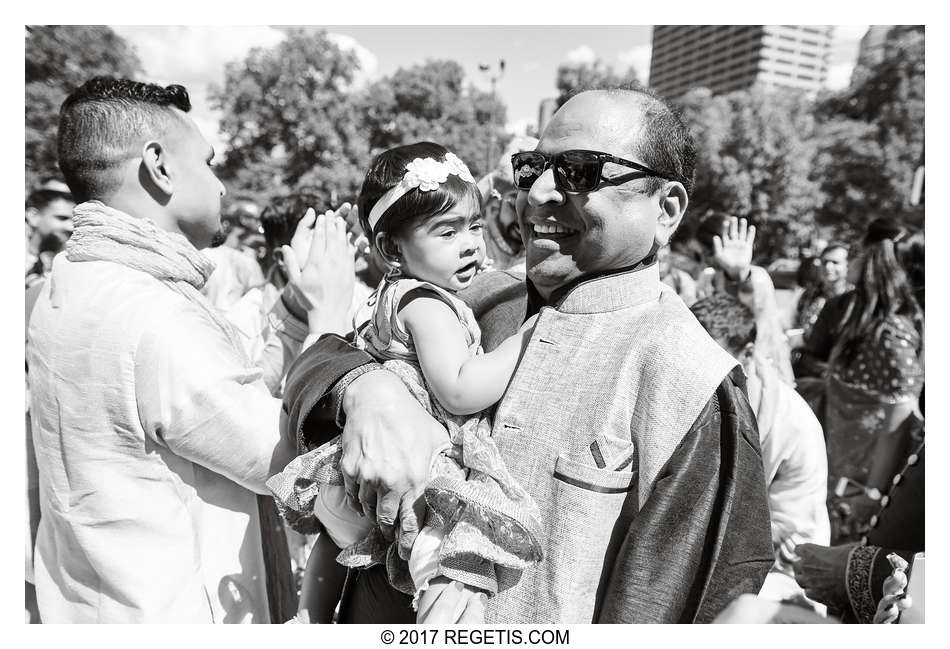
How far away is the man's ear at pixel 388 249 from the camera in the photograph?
2039 millimetres

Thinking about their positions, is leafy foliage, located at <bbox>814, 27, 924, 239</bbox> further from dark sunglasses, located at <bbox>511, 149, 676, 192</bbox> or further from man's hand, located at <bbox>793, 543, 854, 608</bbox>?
dark sunglasses, located at <bbox>511, 149, 676, 192</bbox>

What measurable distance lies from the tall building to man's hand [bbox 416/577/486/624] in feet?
136

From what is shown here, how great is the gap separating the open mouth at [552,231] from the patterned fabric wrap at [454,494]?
0.36 metres

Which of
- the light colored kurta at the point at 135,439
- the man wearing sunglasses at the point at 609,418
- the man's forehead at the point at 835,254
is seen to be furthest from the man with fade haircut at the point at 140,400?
the man's forehead at the point at 835,254

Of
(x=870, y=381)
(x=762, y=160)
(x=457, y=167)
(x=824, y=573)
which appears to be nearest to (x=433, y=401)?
(x=457, y=167)

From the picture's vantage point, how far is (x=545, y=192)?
1604mm

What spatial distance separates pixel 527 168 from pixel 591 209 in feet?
0.81

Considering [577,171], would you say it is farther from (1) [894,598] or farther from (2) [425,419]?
(1) [894,598]

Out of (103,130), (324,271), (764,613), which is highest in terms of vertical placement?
(103,130)

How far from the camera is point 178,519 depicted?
1875 millimetres

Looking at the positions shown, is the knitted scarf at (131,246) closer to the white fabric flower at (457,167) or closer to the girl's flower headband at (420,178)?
the girl's flower headband at (420,178)

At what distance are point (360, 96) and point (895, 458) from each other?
95.3 ft
